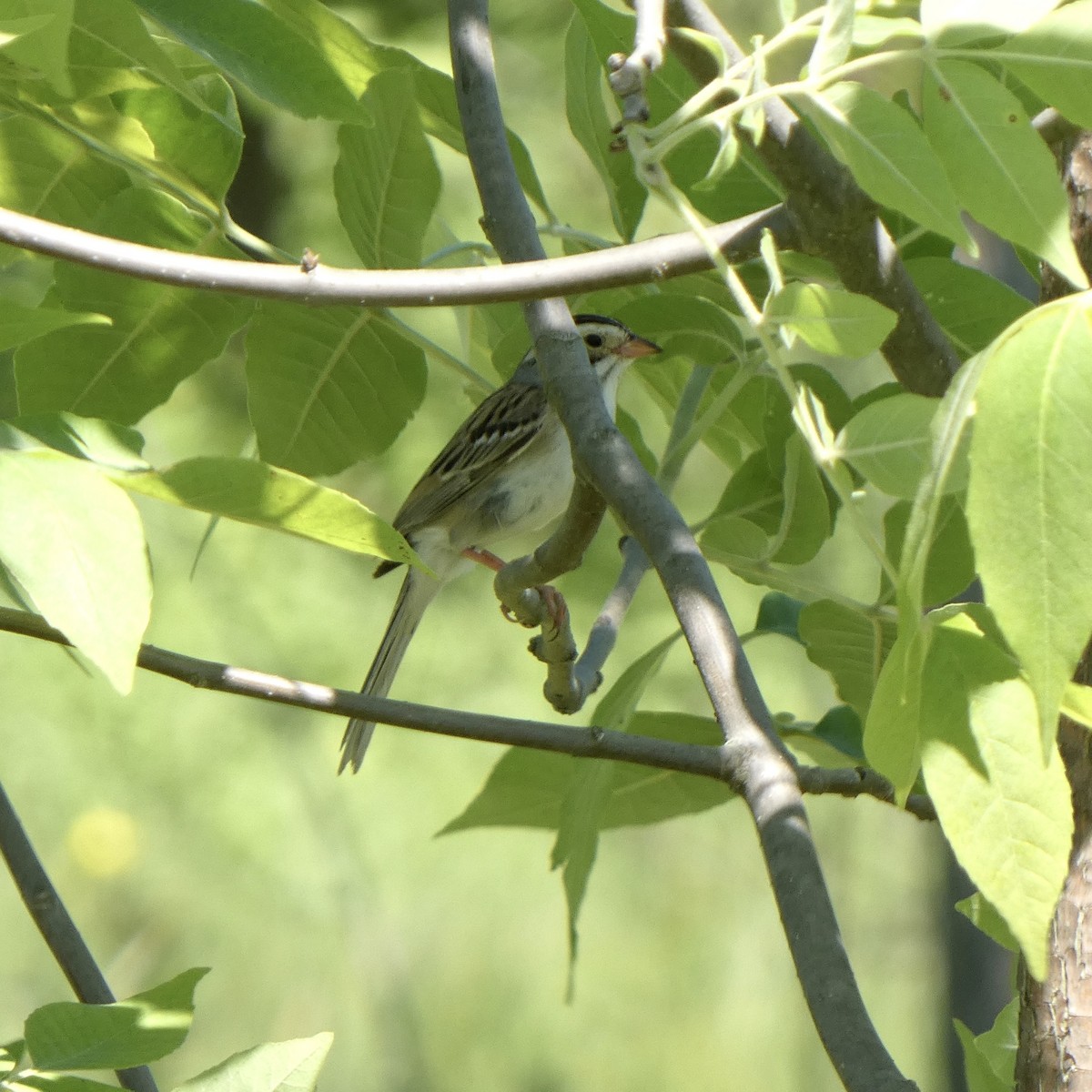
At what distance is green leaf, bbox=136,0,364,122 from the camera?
911 millimetres

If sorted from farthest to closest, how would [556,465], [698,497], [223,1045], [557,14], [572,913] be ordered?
[223,1045] → [698,497] → [557,14] → [556,465] → [572,913]

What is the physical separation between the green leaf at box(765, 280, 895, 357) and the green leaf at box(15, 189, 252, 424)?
0.62 metres

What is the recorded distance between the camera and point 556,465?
300cm

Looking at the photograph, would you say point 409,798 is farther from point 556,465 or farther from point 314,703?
point 314,703

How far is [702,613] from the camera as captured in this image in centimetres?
93

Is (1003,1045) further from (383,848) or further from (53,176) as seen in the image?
(383,848)

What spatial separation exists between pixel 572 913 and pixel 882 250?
0.55m

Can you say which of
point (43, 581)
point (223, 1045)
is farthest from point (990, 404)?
point (223, 1045)

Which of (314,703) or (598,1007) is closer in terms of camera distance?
(314,703)

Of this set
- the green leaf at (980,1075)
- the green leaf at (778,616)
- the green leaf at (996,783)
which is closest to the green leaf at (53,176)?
the green leaf at (778,616)

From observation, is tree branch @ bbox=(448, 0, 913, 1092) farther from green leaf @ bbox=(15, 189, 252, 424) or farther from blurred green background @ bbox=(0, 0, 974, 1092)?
blurred green background @ bbox=(0, 0, 974, 1092)

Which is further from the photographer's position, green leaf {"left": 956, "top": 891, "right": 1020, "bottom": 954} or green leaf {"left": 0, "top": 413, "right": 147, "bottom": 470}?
green leaf {"left": 956, "top": 891, "right": 1020, "bottom": 954}

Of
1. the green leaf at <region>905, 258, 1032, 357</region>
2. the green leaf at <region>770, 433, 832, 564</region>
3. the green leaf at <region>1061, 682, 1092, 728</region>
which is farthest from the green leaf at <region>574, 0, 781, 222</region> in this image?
the green leaf at <region>1061, 682, 1092, 728</region>

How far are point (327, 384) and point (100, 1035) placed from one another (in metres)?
0.60
